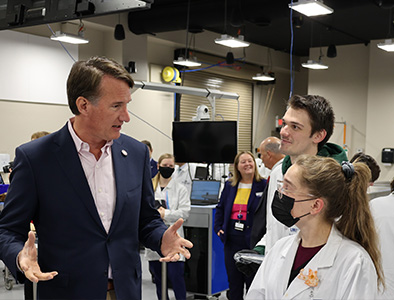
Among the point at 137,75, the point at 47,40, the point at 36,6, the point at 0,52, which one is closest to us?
the point at 36,6

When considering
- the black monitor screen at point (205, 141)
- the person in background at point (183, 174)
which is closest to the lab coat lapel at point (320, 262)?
the black monitor screen at point (205, 141)

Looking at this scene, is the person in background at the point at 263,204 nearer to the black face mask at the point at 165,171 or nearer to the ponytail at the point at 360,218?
the ponytail at the point at 360,218

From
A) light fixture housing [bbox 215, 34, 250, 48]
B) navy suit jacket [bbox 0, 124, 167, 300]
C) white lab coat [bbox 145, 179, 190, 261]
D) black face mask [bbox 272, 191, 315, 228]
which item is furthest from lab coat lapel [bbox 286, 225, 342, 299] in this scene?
light fixture housing [bbox 215, 34, 250, 48]

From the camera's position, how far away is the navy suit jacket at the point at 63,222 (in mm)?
1766

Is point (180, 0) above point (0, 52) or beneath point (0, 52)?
above

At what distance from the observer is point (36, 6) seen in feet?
15.5

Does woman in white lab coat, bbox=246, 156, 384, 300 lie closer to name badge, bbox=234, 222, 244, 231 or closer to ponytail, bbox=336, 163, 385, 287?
ponytail, bbox=336, 163, 385, 287

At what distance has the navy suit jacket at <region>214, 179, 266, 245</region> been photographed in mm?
4480

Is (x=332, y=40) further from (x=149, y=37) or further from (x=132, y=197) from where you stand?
(x=132, y=197)

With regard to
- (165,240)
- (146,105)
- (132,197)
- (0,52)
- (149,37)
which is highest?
(149,37)

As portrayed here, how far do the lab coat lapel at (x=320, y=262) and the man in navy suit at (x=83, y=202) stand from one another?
484mm

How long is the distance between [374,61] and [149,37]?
4964 millimetres

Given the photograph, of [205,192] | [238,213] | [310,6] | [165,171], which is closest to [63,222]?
[238,213]

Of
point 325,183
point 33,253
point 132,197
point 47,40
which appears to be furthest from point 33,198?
point 47,40
